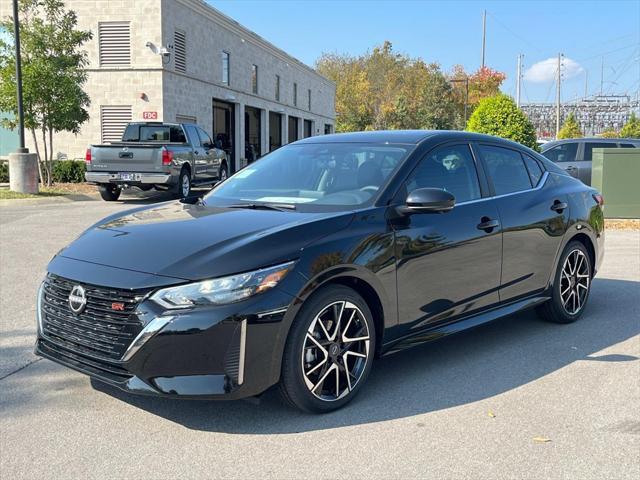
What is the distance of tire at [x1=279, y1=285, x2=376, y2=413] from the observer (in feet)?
12.0

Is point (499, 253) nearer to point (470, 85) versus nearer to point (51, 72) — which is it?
point (51, 72)

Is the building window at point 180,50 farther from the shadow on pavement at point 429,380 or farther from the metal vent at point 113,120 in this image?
the shadow on pavement at point 429,380

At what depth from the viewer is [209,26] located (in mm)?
30328

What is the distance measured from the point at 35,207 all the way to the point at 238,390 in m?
14.5

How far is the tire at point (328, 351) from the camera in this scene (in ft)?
12.0

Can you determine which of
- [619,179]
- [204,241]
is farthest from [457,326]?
[619,179]

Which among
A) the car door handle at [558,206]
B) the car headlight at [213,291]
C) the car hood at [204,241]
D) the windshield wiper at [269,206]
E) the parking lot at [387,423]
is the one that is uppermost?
the windshield wiper at [269,206]

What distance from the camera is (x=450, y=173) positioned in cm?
490

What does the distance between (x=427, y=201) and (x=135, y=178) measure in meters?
13.8

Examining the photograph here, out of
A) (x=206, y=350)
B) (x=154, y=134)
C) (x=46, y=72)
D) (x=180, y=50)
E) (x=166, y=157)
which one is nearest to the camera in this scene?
(x=206, y=350)

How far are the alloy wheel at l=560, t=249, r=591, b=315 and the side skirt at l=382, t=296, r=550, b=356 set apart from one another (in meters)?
0.44

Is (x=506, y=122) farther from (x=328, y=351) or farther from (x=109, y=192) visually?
(x=328, y=351)

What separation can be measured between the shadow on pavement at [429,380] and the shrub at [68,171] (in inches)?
743

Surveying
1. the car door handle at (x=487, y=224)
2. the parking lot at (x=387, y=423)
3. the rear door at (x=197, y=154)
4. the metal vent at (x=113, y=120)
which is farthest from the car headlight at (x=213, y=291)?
the metal vent at (x=113, y=120)
